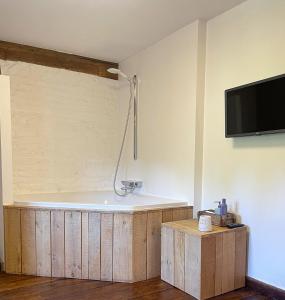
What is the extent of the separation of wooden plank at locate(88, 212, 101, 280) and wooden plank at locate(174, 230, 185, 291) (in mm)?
627

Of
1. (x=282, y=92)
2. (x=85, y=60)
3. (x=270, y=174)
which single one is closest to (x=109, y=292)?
(x=270, y=174)

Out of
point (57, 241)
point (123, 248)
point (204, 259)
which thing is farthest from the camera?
point (57, 241)

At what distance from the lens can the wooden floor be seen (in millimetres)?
2094

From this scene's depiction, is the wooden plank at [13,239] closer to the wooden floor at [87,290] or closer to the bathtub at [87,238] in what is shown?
the bathtub at [87,238]

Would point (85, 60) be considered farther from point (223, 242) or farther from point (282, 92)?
point (223, 242)

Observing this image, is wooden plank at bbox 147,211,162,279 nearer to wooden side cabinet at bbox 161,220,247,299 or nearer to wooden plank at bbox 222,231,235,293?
wooden side cabinet at bbox 161,220,247,299

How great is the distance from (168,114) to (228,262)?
1.42 meters

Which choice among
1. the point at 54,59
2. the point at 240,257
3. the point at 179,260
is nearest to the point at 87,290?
the point at 179,260

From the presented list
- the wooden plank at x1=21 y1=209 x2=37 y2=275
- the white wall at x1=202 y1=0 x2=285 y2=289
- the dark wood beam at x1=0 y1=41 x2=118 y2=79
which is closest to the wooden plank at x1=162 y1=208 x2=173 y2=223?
the white wall at x1=202 y1=0 x2=285 y2=289

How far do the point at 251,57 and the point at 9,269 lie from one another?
2629mm

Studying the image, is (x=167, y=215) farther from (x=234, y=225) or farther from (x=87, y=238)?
(x=87, y=238)

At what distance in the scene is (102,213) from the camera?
238 cm

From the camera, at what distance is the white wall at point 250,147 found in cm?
203

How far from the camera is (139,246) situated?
2.38m
